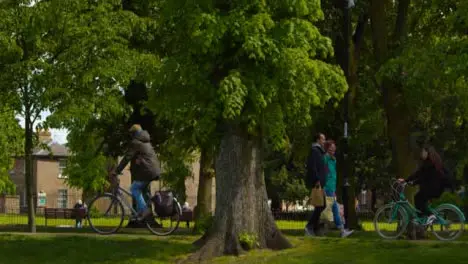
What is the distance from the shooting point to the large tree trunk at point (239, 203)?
523 inches

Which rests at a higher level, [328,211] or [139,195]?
[139,195]

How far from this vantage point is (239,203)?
13.4 meters

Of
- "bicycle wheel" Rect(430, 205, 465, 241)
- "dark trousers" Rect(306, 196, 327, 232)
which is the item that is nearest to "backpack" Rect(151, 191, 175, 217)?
"dark trousers" Rect(306, 196, 327, 232)

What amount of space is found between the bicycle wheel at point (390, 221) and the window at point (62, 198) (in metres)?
72.5

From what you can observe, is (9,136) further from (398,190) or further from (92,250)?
(398,190)

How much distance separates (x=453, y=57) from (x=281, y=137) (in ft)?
10.5

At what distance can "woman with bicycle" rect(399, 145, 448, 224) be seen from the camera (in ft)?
47.5

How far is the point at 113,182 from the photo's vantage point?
15.2 m

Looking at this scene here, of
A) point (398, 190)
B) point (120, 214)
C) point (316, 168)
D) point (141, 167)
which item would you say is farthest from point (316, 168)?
point (120, 214)

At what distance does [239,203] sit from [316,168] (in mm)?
2177

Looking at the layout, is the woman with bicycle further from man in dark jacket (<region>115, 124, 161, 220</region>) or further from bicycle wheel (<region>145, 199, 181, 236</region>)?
man in dark jacket (<region>115, 124, 161, 220</region>)

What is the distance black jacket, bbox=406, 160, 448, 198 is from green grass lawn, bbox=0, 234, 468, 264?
1404 mm

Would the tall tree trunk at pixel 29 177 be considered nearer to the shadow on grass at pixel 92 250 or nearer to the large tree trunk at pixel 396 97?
the shadow on grass at pixel 92 250

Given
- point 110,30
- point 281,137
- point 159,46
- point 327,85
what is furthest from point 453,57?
point 159,46
